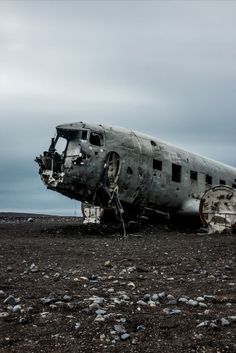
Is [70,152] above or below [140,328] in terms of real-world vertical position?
above

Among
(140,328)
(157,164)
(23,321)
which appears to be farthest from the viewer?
(157,164)

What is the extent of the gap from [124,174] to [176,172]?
4232 millimetres

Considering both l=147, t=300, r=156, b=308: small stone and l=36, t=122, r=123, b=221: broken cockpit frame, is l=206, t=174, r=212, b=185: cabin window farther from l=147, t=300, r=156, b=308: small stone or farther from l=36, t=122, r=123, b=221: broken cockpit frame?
l=147, t=300, r=156, b=308: small stone

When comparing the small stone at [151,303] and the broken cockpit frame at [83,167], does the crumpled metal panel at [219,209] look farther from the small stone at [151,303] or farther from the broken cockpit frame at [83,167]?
the small stone at [151,303]

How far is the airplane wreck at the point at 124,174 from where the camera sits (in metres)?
20.8

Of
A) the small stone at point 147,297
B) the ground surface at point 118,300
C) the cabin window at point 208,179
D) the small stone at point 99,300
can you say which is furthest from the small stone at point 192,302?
the cabin window at point 208,179

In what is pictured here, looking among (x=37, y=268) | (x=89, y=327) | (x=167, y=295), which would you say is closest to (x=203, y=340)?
(x=89, y=327)

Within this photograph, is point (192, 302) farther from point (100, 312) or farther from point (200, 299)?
point (100, 312)

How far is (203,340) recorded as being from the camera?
591 cm

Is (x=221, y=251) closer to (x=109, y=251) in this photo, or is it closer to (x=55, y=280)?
(x=109, y=251)

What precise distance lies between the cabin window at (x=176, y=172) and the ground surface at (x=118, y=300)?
31.6 ft

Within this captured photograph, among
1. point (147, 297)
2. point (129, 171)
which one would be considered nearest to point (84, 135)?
point (129, 171)

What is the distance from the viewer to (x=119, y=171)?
21.6 m

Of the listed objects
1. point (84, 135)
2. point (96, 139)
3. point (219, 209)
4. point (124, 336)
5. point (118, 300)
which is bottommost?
point (124, 336)
